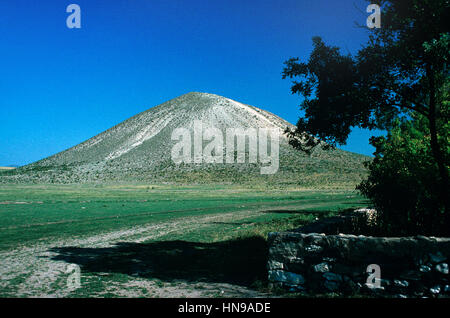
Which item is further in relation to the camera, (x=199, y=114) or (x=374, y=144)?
(x=199, y=114)

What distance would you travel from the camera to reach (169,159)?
4875 inches

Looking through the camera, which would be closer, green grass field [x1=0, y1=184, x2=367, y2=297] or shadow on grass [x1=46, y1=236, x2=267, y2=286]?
green grass field [x1=0, y1=184, x2=367, y2=297]

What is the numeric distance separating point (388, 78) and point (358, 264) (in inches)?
236

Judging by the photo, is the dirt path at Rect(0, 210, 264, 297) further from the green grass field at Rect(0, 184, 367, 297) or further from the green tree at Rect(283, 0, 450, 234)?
the green tree at Rect(283, 0, 450, 234)

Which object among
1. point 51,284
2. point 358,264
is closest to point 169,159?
point 51,284

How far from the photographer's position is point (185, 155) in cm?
12756

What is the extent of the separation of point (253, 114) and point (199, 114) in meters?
26.0

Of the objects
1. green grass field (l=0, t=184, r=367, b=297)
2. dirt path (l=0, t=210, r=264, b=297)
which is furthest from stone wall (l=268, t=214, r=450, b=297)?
dirt path (l=0, t=210, r=264, b=297)

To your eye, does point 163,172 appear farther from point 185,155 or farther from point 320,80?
point 320,80

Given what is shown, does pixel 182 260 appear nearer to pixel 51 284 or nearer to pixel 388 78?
pixel 51 284

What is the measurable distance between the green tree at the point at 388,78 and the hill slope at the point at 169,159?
82.9 meters

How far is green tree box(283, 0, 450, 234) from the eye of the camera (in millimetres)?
9750

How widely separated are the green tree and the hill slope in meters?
82.9

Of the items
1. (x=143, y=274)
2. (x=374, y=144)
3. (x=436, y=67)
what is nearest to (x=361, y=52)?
(x=436, y=67)
